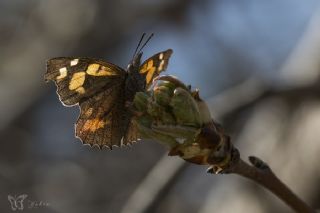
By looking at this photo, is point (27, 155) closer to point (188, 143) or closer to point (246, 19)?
point (246, 19)

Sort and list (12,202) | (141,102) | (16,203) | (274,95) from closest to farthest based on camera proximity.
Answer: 1. (141,102)
2. (274,95)
3. (16,203)
4. (12,202)

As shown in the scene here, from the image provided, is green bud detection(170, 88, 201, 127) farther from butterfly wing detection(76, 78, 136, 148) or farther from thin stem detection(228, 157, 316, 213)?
butterfly wing detection(76, 78, 136, 148)

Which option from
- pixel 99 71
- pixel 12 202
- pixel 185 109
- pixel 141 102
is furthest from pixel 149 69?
pixel 12 202

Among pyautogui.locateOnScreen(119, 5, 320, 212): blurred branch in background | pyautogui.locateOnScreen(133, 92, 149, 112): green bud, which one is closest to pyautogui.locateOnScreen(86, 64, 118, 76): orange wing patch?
pyautogui.locateOnScreen(133, 92, 149, 112): green bud

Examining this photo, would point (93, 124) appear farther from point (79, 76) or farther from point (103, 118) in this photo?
point (79, 76)

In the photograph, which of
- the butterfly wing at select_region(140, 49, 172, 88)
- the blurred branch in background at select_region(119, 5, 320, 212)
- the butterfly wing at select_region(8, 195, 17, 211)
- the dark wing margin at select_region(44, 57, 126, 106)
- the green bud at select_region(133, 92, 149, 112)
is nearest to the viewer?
the green bud at select_region(133, 92, 149, 112)

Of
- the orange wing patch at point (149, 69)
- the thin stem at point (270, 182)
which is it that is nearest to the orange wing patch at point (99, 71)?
the orange wing patch at point (149, 69)

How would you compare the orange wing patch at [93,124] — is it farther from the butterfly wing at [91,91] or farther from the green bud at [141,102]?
the green bud at [141,102]
